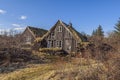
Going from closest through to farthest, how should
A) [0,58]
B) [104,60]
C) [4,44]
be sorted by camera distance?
1. [104,60]
2. [0,58]
3. [4,44]

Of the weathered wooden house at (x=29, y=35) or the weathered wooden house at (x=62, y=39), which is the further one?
the weathered wooden house at (x=29, y=35)

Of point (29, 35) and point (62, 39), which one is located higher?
point (29, 35)

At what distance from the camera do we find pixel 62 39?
134 feet

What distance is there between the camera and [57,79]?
1295 centimetres

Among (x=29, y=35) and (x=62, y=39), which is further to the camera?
(x=29, y=35)

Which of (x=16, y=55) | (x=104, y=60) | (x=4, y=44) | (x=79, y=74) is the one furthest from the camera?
(x=4, y=44)

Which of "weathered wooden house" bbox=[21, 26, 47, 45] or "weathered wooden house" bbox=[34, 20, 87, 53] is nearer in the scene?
"weathered wooden house" bbox=[34, 20, 87, 53]

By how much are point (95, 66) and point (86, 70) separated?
608 millimetres

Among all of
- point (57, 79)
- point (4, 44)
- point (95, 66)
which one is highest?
point (4, 44)

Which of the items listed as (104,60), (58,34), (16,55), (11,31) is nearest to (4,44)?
(16,55)

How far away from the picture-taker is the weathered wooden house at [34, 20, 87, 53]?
128 feet

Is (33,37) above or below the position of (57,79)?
above

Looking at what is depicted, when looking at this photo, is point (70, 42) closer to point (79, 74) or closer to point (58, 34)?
point (58, 34)

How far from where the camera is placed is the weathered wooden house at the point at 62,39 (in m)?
39.2
